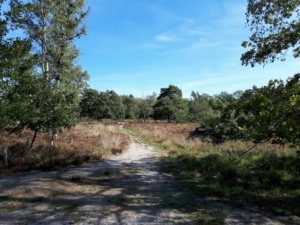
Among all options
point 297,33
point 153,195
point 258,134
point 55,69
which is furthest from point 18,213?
Answer: point 55,69

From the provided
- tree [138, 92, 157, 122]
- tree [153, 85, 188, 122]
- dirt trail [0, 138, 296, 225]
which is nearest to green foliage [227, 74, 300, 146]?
dirt trail [0, 138, 296, 225]

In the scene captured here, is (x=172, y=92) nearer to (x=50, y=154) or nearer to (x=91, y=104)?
(x=91, y=104)

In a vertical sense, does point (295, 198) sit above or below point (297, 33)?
below

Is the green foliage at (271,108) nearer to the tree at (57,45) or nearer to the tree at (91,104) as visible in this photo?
the tree at (57,45)

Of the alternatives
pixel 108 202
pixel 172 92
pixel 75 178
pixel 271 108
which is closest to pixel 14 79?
pixel 75 178

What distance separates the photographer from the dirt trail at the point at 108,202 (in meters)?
6.20

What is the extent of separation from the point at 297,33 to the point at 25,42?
9409 mm

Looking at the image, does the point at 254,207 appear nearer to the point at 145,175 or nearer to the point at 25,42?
the point at 145,175

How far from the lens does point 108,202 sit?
24.5 feet

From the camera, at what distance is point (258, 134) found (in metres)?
7.29

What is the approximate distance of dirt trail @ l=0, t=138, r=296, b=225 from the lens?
620cm

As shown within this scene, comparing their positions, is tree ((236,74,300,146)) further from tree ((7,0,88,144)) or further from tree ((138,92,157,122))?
tree ((138,92,157,122))

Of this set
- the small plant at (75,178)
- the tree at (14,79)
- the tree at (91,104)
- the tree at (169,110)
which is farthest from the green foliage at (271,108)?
the tree at (91,104)

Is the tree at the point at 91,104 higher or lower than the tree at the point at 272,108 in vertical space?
higher
